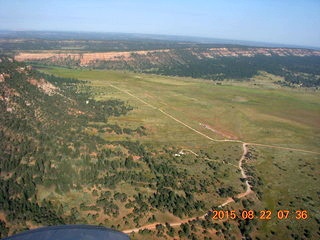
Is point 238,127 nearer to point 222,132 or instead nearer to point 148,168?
point 222,132

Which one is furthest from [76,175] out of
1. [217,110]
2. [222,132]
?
[217,110]

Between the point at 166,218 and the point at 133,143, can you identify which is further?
the point at 133,143

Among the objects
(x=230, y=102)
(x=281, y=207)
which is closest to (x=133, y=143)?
(x=281, y=207)

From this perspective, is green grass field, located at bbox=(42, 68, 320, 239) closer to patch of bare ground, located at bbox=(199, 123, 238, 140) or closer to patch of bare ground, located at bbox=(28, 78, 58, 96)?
patch of bare ground, located at bbox=(199, 123, 238, 140)

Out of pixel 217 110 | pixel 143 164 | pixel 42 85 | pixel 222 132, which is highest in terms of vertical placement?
pixel 42 85

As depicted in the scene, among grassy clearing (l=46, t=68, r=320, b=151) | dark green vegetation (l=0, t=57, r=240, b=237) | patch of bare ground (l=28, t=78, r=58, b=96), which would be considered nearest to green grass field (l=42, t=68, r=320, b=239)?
grassy clearing (l=46, t=68, r=320, b=151)

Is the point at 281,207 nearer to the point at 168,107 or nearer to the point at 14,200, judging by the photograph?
the point at 14,200

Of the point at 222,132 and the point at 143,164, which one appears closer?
the point at 143,164

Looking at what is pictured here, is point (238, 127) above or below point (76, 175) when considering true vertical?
below
